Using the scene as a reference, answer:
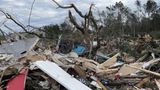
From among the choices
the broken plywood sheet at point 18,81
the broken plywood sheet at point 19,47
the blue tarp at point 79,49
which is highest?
the broken plywood sheet at point 18,81

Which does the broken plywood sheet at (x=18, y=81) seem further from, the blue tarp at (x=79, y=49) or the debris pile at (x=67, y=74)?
the blue tarp at (x=79, y=49)

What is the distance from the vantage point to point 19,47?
448 inches

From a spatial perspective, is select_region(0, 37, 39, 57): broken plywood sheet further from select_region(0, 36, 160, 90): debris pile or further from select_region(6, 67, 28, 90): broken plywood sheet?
select_region(6, 67, 28, 90): broken plywood sheet

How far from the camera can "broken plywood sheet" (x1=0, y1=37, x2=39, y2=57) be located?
11.0m

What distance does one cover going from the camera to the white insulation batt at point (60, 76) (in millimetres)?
7188

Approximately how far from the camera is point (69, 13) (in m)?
12.8

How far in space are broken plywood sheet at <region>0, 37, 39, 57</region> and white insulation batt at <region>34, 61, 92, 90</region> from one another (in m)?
2.83

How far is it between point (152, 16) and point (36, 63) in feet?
190

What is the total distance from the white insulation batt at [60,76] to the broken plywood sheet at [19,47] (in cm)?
283

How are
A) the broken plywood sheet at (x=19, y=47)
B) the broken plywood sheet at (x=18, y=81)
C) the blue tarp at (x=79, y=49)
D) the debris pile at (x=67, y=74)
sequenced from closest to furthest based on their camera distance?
the broken plywood sheet at (x=18, y=81) < the debris pile at (x=67, y=74) < the broken plywood sheet at (x=19, y=47) < the blue tarp at (x=79, y=49)

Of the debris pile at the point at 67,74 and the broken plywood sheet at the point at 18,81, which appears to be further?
the debris pile at the point at 67,74

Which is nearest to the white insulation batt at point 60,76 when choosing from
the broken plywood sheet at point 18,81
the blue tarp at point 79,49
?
the broken plywood sheet at point 18,81

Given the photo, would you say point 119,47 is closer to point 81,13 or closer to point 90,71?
point 81,13

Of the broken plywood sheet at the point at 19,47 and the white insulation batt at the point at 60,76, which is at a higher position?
the white insulation batt at the point at 60,76
